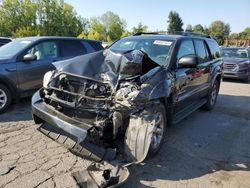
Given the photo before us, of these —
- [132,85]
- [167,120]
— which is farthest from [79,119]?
[167,120]

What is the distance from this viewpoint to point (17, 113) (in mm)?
5891

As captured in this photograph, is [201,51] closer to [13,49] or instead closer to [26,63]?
[26,63]

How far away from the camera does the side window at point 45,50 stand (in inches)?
258

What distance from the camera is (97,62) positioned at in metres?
4.25

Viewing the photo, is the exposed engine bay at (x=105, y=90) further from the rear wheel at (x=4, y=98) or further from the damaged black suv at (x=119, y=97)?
the rear wheel at (x=4, y=98)

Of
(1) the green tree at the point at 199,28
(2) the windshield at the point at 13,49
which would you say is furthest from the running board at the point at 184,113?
(1) the green tree at the point at 199,28

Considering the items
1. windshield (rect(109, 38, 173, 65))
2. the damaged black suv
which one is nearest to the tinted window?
windshield (rect(109, 38, 173, 65))

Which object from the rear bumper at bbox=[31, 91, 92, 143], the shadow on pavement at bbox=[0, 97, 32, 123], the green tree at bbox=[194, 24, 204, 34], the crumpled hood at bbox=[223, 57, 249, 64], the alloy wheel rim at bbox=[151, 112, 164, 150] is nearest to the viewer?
the rear bumper at bbox=[31, 91, 92, 143]

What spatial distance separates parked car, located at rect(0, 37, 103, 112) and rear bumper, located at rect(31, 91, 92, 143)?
6.31 ft

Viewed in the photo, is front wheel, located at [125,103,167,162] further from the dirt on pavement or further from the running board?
the running board

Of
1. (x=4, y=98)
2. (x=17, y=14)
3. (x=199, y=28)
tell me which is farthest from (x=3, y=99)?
(x=199, y=28)

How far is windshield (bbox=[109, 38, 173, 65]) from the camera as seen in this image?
484cm

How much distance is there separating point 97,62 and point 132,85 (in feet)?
2.86

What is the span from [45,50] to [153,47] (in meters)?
3.00
